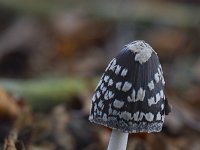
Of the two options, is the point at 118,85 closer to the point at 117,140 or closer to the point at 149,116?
the point at 149,116

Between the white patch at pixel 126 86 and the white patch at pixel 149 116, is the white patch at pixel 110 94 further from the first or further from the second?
the white patch at pixel 149 116

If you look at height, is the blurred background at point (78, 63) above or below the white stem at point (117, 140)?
above

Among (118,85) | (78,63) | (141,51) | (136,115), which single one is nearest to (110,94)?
(118,85)

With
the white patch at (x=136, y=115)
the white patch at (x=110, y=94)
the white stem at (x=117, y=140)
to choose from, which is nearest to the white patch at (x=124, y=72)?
the white patch at (x=110, y=94)

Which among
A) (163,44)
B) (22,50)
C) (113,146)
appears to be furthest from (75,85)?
(163,44)

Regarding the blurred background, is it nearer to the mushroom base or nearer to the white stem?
the white stem

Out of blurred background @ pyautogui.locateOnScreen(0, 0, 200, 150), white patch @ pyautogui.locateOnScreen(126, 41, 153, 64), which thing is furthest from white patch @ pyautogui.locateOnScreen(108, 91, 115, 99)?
blurred background @ pyautogui.locateOnScreen(0, 0, 200, 150)
